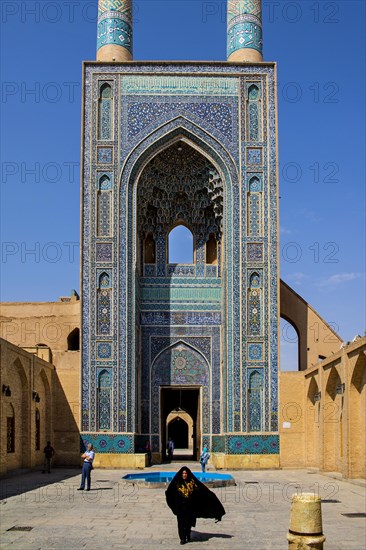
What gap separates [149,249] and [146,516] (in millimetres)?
12612

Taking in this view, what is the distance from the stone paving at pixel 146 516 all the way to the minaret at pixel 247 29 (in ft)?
38.2

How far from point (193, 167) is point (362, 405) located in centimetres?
907

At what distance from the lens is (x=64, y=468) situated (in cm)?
2011

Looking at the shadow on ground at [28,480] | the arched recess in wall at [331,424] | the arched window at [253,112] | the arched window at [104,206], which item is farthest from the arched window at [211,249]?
the shadow on ground at [28,480]

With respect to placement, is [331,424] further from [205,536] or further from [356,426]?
[205,536]

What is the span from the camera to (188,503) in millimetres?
8445

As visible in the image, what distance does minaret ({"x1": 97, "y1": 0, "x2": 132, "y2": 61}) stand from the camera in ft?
72.9

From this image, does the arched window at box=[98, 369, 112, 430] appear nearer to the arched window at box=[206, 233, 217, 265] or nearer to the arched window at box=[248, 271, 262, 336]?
the arched window at box=[248, 271, 262, 336]

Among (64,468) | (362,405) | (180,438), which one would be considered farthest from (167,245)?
(180,438)

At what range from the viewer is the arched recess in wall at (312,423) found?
65.4ft

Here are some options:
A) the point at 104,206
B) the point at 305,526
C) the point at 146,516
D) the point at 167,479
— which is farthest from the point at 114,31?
the point at 305,526

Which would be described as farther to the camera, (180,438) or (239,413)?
(180,438)

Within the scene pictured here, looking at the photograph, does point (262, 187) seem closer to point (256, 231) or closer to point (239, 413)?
point (256, 231)

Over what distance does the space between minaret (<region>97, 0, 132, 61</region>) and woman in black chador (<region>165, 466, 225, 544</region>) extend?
15.8 meters
